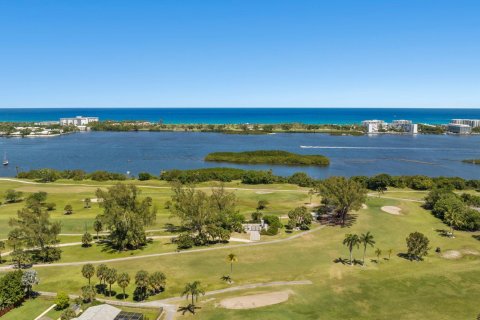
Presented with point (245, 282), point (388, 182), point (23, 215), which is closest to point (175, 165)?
point (388, 182)

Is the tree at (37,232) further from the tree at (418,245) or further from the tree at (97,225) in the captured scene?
the tree at (418,245)

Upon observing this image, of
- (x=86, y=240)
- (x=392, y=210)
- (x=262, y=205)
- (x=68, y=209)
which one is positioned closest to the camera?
(x=86, y=240)

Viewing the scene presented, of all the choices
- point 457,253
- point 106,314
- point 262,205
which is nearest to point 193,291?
point 106,314

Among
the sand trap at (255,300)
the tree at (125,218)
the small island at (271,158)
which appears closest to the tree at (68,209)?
the tree at (125,218)

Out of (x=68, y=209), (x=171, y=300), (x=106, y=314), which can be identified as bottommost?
(x=171, y=300)

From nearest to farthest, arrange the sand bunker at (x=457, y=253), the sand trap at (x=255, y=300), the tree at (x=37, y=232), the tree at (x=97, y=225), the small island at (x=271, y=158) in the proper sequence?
the sand trap at (x=255, y=300) < the tree at (x=37, y=232) < the sand bunker at (x=457, y=253) < the tree at (x=97, y=225) < the small island at (x=271, y=158)

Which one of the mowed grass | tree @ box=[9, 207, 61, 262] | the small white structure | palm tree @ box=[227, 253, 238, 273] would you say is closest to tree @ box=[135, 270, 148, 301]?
the mowed grass

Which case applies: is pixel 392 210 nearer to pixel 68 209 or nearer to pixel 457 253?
pixel 457 253
